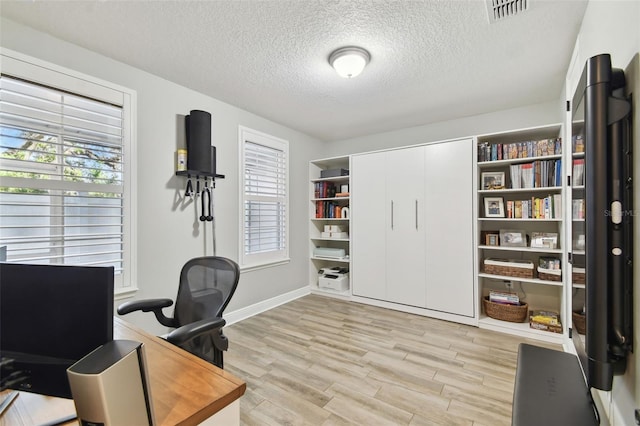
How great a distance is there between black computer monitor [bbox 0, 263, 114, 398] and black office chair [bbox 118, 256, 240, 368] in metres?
0.74

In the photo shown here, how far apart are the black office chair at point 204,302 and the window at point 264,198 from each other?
150cm

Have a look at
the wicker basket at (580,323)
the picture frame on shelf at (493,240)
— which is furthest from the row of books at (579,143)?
the picture frame on shelf at (493,240)

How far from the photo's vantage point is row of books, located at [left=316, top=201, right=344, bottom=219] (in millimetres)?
4301

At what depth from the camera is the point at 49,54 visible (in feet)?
6.52

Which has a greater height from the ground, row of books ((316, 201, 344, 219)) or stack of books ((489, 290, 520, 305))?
row of books ((316, 201, 344, 219))

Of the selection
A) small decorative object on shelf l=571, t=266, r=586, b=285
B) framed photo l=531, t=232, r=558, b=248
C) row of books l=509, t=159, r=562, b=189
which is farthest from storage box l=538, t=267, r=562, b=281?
small decorative object on shelf l=571, t=266, r=586, b=285

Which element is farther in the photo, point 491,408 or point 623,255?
point 491,408

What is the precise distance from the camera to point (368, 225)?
3.86m

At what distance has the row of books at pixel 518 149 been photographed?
110 inches

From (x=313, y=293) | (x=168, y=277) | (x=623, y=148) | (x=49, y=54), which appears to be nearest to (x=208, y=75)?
(x=49, y=54)

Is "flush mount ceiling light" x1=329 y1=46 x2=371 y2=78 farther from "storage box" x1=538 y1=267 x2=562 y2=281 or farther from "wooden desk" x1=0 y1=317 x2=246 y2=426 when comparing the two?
"storage box" x1=538 y1=267 x2=562 y2=281

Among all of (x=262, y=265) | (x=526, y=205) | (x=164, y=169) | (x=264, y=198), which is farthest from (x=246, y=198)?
(x=526, y=205)

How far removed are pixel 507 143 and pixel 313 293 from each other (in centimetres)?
A: 329

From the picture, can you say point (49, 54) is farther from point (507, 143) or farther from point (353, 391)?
point (507, 143)
